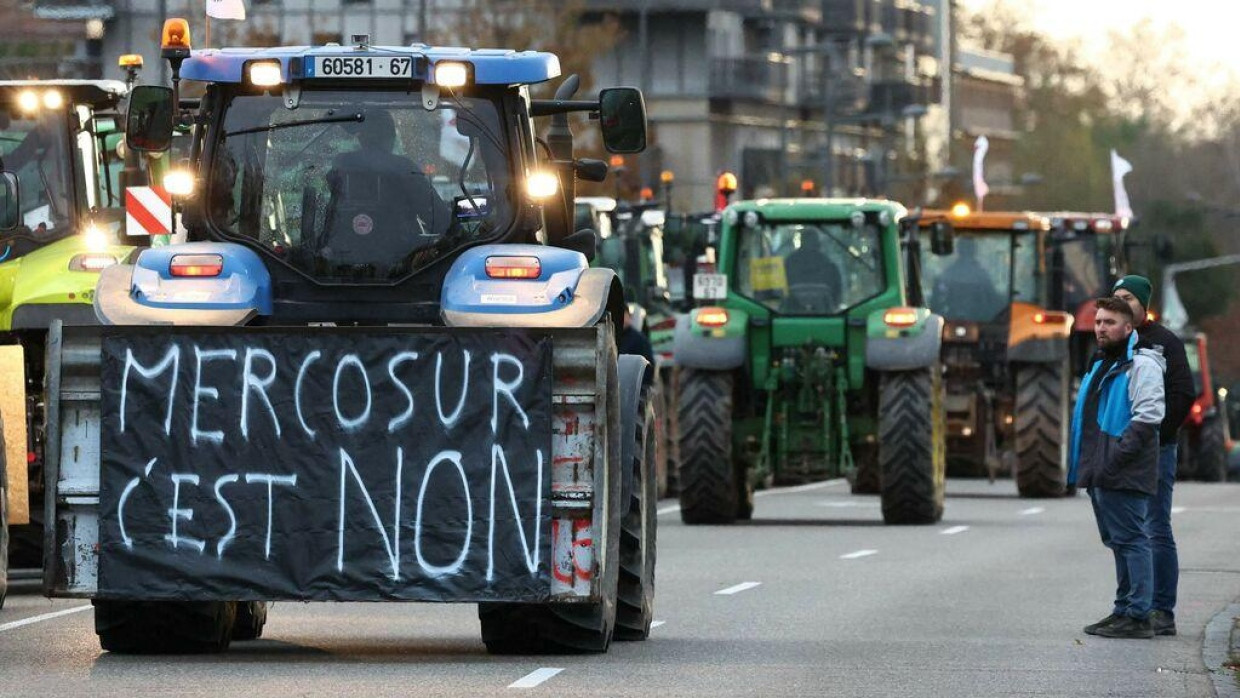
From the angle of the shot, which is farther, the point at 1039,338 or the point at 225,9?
the point at 1039,338

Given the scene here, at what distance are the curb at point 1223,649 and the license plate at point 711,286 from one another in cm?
897

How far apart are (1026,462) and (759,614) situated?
52.8ft

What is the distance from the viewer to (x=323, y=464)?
14.5 meters

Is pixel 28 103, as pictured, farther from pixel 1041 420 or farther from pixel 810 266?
pixel 1041 420

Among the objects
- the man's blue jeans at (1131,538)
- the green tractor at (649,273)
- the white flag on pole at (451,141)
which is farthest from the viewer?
the green tractor at (649,273)

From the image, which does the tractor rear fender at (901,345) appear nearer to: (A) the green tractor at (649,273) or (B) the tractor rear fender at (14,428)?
(A) the green tractor at (649,273)

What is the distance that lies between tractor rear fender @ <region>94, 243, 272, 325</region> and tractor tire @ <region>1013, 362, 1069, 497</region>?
19193 mm

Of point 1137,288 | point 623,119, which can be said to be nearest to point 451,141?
point 623,119

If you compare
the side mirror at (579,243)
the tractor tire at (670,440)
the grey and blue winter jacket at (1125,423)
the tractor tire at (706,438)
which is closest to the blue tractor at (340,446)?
the side mirror at (579,243)

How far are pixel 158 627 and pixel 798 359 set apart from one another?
14.3 metres

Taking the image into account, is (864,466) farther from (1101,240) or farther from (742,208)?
(1101,240)

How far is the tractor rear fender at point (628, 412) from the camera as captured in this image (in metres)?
14.8

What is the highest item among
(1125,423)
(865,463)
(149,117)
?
(149,117)

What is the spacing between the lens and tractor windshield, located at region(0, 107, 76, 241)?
19766 millimetres
